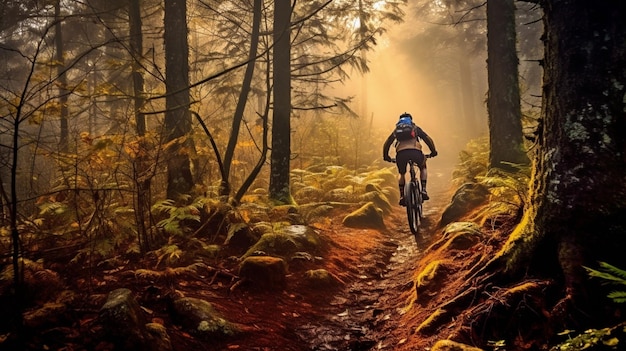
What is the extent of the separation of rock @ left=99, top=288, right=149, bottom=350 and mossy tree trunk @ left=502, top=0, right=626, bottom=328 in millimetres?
3326

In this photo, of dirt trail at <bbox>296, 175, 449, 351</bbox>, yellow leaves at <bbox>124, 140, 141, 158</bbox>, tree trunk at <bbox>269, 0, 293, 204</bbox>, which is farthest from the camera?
tree trunk at <bbox>269, 0, 293, 204</bbox>

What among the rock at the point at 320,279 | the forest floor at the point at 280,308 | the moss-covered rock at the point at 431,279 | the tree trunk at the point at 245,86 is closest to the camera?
the forest floor at the point at 280,308

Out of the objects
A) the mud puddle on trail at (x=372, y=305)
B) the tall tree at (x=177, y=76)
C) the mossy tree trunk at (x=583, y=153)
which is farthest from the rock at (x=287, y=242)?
the mossy tree trunk at (x=583, y=153)

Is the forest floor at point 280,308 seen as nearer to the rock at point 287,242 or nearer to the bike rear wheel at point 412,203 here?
the rock at point 287,242

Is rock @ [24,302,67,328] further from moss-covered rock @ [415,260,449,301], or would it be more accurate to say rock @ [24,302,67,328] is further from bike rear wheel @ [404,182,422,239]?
bike rear wheel @ [404,182,422,239]

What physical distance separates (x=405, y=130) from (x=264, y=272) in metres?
4.53

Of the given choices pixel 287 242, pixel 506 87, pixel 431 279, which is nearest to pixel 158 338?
pixel 431 279

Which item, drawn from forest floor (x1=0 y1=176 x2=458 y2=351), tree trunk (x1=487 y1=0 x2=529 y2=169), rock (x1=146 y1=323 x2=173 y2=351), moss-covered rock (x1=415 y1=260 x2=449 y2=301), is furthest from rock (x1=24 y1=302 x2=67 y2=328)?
tree trunk (x1=487 y1=0 x2=529 y2=169)

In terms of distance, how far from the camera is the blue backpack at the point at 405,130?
8.00 metres

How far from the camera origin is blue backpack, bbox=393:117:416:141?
7996 mm

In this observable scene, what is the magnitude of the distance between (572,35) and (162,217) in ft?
20.5

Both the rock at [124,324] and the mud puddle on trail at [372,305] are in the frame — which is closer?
the rock at [124,324]

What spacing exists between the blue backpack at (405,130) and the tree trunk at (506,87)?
2.35 meters

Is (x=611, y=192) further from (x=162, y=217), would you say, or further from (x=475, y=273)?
(x=162, y=217)
